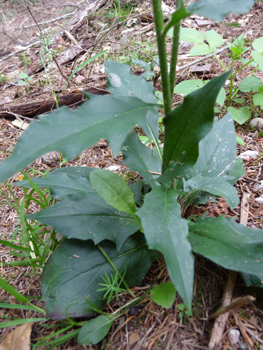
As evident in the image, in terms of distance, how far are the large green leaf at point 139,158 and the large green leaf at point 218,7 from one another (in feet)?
2.20

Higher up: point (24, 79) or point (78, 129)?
point (78, 129)

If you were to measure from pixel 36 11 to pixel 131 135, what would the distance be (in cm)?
562

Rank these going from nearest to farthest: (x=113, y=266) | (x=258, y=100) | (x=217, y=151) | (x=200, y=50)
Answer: (x=113, y=266) < (x=217, y=151) < (x=258, y=100) < (x=200, y=50)

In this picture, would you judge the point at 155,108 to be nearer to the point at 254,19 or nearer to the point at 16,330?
the point at 16,330

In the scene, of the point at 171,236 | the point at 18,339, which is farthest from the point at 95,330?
the point at 171,236

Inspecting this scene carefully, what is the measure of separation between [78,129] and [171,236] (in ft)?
1.60

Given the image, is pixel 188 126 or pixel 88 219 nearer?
pixel 188 126

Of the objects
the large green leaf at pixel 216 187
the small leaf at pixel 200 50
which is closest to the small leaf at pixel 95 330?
the large green leaf at pixel 216 187

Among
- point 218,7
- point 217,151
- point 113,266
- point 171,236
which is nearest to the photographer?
point 218,7

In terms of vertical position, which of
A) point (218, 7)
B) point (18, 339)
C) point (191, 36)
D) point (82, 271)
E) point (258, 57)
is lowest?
point (18, 339)

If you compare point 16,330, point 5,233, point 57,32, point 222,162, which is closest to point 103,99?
point 222,162

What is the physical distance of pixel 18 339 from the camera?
3.38ft

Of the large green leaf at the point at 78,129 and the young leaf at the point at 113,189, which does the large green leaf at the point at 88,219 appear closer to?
the young leaf at the point at 113,189

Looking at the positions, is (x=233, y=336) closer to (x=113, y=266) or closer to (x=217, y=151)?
(x=113, y=266)
